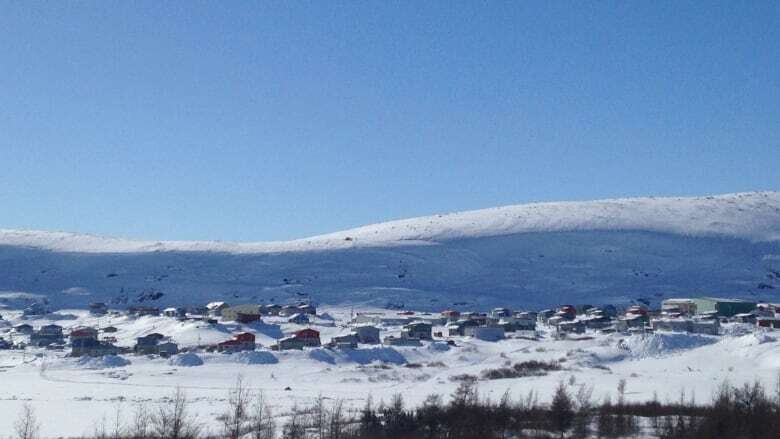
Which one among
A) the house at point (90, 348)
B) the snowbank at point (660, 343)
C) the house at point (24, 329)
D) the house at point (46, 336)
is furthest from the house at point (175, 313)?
the snowbank at point (660, 343)

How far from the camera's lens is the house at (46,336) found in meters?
49.9

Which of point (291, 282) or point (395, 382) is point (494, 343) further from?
point (291, 282)

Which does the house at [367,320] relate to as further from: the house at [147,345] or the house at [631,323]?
the house at [147,345]

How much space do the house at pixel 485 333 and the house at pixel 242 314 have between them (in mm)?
12941

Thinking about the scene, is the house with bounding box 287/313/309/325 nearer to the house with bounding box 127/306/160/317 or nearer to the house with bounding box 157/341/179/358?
the house with bounding box 127/306/160/317

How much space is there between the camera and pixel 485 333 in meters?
48.9

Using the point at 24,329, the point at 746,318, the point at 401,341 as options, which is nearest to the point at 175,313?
the point at 24,329

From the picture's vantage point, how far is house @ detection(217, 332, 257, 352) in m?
41.0

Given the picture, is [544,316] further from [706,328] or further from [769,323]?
[706,328]

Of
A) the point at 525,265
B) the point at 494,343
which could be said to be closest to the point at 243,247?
the point at 525,265

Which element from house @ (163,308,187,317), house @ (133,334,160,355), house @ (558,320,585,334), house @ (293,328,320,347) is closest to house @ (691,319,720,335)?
house @ (558,320,585,334)

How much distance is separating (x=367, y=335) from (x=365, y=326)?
64.0 inches

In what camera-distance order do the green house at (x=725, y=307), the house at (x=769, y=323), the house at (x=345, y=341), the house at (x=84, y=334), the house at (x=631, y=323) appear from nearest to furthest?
1. the house at (x=345, y=341)
2. the house at (x=84, y=334)
3. the house at (x=769, y=323)
4. the house at (x=631, y=323)
5. the green house at (x=725, y=307)

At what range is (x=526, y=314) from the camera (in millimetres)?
59469
